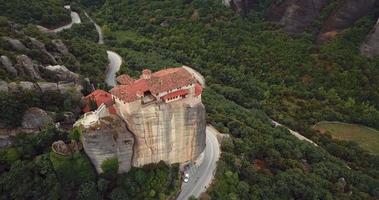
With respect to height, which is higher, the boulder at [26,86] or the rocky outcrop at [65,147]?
the boulder at [26,86]

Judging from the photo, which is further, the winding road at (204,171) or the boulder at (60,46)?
the boulder at (60,46)

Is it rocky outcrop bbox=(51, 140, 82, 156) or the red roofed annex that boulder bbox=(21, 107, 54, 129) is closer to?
rocky outcrop bbox=(51, 140, 82, 156)

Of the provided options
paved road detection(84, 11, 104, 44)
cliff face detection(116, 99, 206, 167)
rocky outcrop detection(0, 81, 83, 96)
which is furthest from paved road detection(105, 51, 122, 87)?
cliff face detection(116, 99, 206, 167)

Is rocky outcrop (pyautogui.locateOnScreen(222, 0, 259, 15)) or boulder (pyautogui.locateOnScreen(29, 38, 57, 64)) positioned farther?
rocky outcrop (pyautogui.locateOnScreen(222, 0, 259, 15))

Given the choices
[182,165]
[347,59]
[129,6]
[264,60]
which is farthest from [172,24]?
[182,165]

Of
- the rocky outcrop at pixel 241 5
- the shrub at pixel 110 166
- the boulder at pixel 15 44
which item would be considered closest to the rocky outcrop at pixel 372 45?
the rocky outcrop at pixel 241 5

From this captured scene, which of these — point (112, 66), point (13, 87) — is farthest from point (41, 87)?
point (112, 66)

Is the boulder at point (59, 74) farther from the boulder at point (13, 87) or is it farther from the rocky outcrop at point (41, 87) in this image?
the boulder at point (13, 87)
